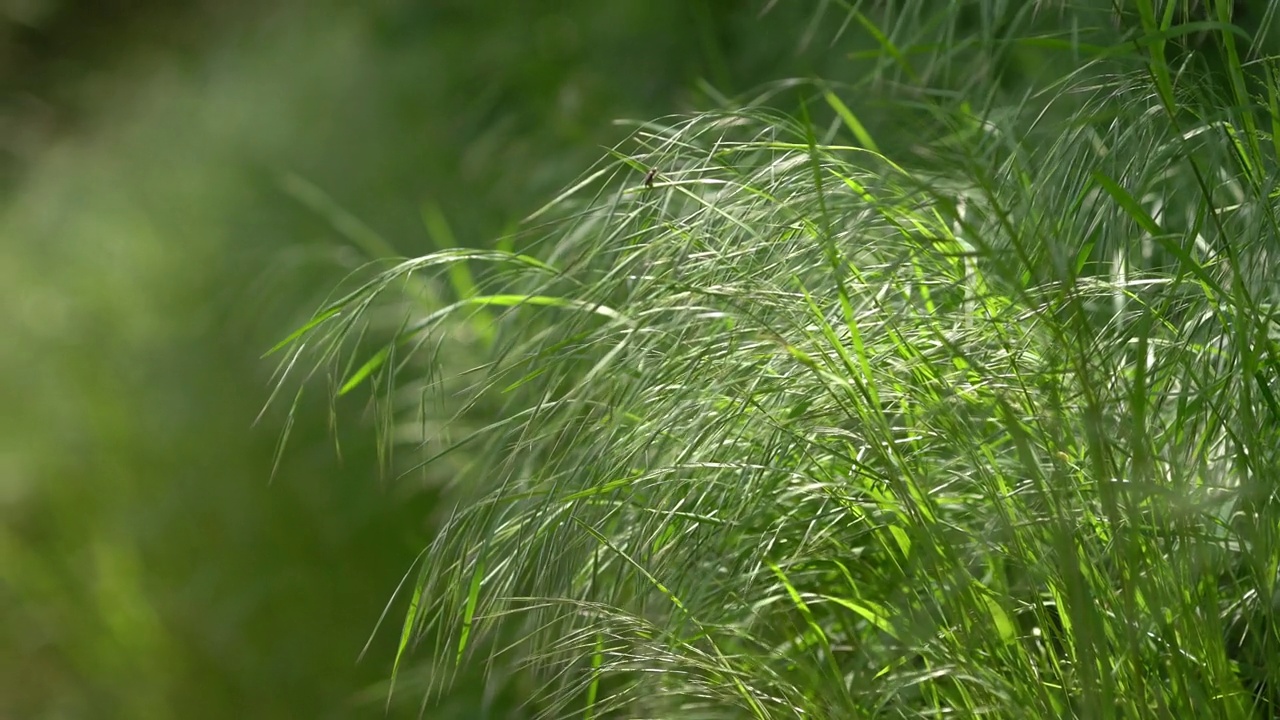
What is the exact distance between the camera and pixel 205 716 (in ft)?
6.50

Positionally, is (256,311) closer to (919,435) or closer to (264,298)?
(264,298)

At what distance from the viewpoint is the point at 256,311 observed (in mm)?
2062

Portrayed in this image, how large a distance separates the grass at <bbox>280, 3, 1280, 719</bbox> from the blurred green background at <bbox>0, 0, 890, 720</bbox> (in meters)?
0.65

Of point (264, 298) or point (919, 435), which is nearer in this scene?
point (919, 435)

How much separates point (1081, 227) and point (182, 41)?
3.54 metres

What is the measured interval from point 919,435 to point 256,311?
5.53 feet

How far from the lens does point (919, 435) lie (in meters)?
0.57

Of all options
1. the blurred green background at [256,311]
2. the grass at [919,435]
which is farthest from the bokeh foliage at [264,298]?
the grass at [919,435]

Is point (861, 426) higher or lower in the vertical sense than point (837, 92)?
lower

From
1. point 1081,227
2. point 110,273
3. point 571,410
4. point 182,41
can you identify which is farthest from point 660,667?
point 182,41

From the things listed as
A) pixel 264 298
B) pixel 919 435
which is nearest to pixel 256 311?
pixel 264 298

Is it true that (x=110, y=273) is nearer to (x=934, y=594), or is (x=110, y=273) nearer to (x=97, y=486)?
(x=97, y=486)

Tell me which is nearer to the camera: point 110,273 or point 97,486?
point 97,486

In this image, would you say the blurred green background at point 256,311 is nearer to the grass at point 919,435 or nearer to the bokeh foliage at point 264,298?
the bokeh foliage at point 264,298
